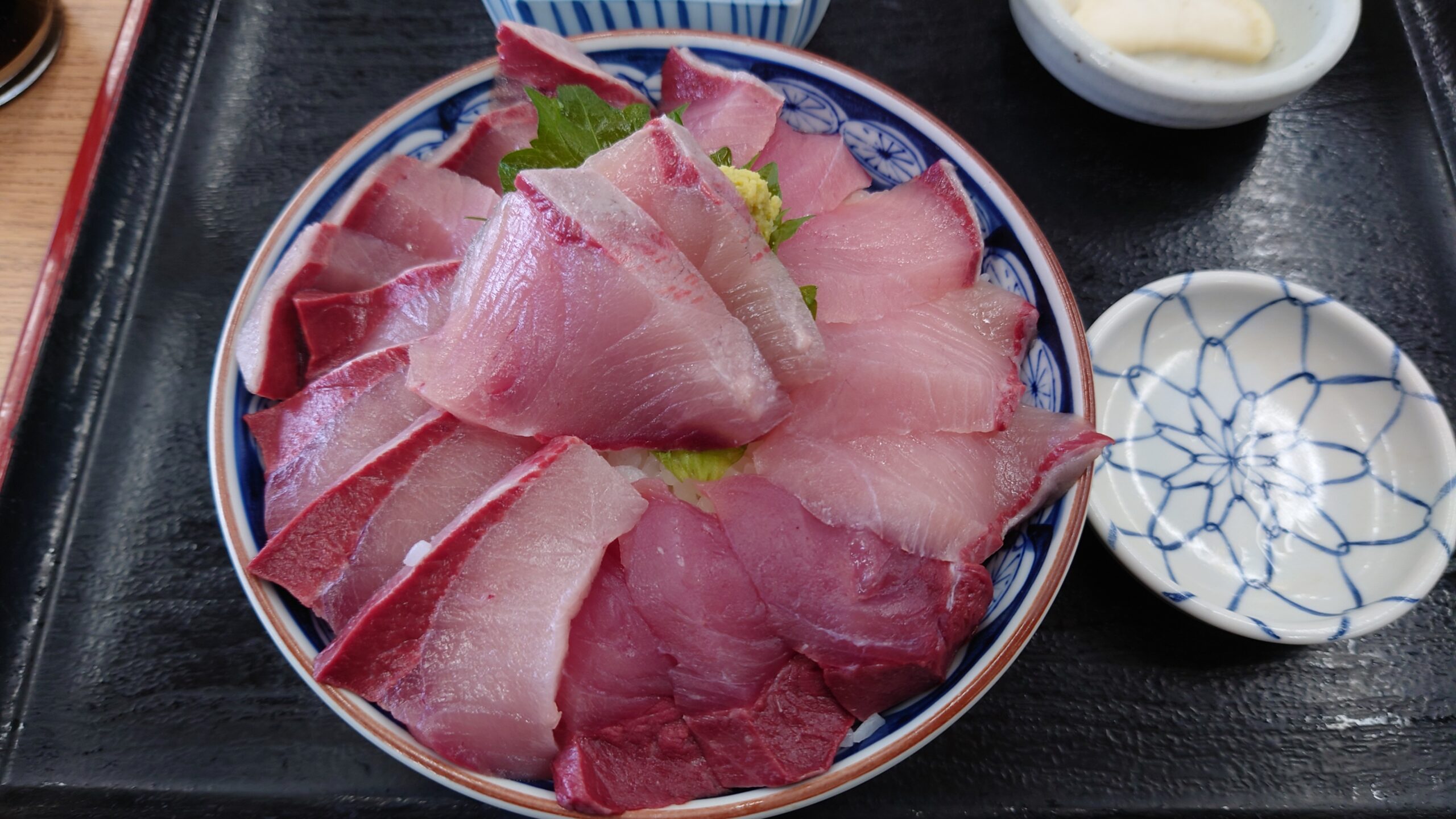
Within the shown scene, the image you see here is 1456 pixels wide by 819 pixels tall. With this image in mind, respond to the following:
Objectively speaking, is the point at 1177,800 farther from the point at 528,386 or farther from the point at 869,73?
the point at 869,73

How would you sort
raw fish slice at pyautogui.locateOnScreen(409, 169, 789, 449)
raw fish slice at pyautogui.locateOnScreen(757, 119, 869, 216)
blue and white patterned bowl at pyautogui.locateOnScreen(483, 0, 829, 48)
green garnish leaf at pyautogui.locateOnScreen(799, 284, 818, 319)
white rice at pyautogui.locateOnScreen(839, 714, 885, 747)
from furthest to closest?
Result: blue and white patterned bowl at pyautogui.locateOnScreen(483, 0, 829, 48) → raw fish slice at pyautogui.locateOnScreen(757, 119, 869, 216) → green garnish leaf at pyautogui.locateOnScreen(799, 284, 818, 319) → white rice at pyautogui.locateOnScreen(839, 714, 885, 747) → raw fish slice at pyautogui.locateOnScreen(409, 169, 789, 449)

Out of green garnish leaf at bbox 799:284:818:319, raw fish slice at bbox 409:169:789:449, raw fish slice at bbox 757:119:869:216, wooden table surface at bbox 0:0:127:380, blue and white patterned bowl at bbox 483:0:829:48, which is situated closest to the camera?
raw fish slice at bbox 409:169:789:449

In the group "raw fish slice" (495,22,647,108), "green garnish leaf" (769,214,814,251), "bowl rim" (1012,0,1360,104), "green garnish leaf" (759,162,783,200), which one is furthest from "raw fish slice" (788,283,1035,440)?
"bowl rim" (1012,0,1360,104)

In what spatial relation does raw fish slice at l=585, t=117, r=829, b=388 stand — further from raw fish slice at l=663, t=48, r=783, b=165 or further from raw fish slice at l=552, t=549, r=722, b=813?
raw fish slice at l=552, t=549, r=722, b=813

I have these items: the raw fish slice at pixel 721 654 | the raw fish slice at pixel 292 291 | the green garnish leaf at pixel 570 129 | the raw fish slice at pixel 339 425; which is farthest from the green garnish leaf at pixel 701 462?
the raw fish slice at pixel 292 291

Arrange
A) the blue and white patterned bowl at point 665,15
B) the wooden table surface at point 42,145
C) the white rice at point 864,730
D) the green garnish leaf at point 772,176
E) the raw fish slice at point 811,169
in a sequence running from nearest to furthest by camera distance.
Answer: the white rice at point 864,730 < the green garnish leaf at point 772,176 < the raw fish slice at point 811,169 < the blue and white patterned bowl at point 665,15 < the wooden table surface at point 42,145

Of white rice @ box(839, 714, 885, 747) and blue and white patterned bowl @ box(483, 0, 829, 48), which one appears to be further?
blue and white patterned bowl @ box(483, 0, 829, 48)

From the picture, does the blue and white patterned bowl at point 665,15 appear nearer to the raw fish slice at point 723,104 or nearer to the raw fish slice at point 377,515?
the raw fish slice at point 723,104
